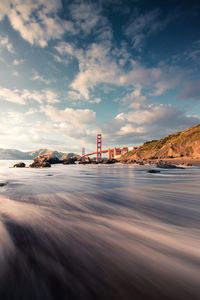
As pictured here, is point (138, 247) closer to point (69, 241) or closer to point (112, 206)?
point (69, 241)

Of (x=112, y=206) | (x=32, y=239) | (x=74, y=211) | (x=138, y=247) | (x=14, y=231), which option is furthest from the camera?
(x=112, y=206)

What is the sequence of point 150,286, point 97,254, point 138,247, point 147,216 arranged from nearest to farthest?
1. point 150,286
2. point 97,254
3. point 138,247
4. point 147,216

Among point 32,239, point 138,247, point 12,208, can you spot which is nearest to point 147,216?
point 138,247

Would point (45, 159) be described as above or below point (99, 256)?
above

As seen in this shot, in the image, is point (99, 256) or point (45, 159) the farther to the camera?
point (45, 159)

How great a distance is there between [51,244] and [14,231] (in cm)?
55

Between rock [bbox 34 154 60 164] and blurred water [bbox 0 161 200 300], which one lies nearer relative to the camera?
blurred water [bbox 0 161 200 300]

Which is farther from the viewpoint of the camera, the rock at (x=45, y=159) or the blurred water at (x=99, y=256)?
the rock at (x=45, y=159)

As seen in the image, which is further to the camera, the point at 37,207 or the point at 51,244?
the point at 37,207

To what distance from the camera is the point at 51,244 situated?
127cm

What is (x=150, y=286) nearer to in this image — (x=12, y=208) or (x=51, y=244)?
(x=51, y=244)

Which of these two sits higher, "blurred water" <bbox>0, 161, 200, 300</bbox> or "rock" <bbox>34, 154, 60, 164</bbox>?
"rock" <bbox>34, 154, 60, 164</bbox>

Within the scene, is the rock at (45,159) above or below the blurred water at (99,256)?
above

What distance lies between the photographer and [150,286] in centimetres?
81
